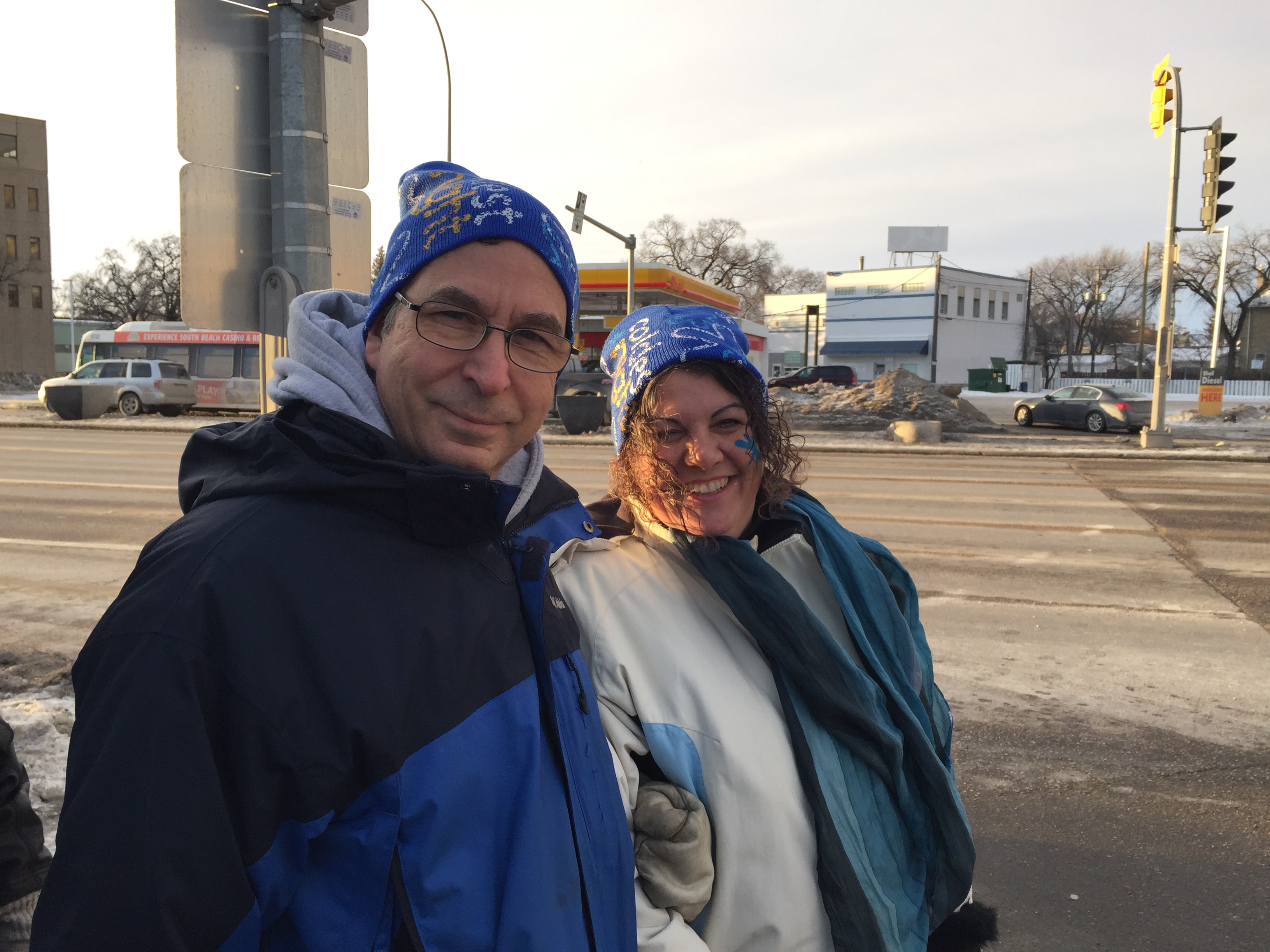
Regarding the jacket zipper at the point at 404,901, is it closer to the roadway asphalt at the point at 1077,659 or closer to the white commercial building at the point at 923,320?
the roadway asphalt at the point at 1077,659

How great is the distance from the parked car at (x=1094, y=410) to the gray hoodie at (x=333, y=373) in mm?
26048

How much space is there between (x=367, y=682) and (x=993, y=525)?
9.64 metres

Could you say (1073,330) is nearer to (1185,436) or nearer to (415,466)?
(1185,436)

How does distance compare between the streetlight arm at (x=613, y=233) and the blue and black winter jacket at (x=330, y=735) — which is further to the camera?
the streetlight arm at (x=613, y=233)

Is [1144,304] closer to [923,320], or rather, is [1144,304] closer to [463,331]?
[923,320]

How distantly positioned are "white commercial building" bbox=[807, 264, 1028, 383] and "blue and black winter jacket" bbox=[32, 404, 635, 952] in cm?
7034

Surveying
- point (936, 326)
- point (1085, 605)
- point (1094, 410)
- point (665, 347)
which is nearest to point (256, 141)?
point (665, 347)

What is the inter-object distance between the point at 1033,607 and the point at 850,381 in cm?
3732

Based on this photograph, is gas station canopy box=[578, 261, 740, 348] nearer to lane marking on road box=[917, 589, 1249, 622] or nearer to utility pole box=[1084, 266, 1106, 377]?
lane marking on road box=[917, 589, 1249, 622]

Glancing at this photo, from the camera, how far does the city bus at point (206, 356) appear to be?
29156mm

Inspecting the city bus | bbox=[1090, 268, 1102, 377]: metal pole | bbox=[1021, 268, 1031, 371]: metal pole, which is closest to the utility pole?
bbox=[1090, 268, 1102, 377]: metal pole

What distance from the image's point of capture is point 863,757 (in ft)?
5.78

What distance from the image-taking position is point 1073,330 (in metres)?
84.7

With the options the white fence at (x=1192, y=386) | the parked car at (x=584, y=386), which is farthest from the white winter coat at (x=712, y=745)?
the white fence at (x=1192, y=386)
